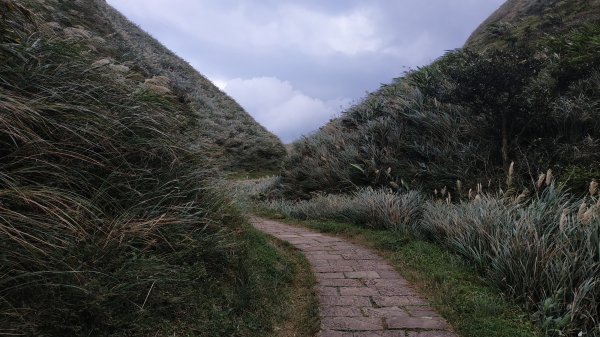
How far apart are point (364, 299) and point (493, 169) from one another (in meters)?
5.02

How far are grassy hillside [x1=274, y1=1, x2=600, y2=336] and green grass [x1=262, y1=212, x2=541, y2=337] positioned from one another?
162 mm

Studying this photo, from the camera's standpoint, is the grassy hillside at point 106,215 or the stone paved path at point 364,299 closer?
the grassy hillside at point 106,215

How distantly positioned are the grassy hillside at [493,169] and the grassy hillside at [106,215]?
2268 mm

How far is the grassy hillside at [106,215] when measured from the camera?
96.0 inches

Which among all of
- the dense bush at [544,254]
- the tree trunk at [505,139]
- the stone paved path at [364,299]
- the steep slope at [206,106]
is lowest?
the stone paved path at [364,299]

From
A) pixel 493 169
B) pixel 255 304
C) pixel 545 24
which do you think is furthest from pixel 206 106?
pixel 255 304

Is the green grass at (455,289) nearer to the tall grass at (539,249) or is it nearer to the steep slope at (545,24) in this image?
the tall grass at (539,249)

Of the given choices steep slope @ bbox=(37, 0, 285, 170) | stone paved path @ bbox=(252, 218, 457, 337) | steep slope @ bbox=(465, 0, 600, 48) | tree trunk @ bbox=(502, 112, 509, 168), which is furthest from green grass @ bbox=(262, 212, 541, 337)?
steep slope @ bbox=(465, 0, 600, 48)

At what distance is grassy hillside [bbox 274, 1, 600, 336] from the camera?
13.3 ft

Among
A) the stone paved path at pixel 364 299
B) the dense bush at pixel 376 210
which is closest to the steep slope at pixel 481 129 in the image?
the dense bush at pixel 376 210

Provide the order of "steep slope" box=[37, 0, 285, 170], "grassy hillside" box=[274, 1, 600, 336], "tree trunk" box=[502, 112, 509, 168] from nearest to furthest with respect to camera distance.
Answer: "grassy hillside" box=[274, 1, 600, 336], "tree trunk" box=[502, 112, 509, 168], "steep slope" box=[37, 0, 285, 170]

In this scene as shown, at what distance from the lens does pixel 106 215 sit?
3.22 m

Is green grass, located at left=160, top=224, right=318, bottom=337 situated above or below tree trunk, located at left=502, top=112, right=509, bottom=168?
below

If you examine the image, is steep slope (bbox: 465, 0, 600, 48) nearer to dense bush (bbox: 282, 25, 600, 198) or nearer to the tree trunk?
dense bush (bbox: 282, 25, 600, 198)
